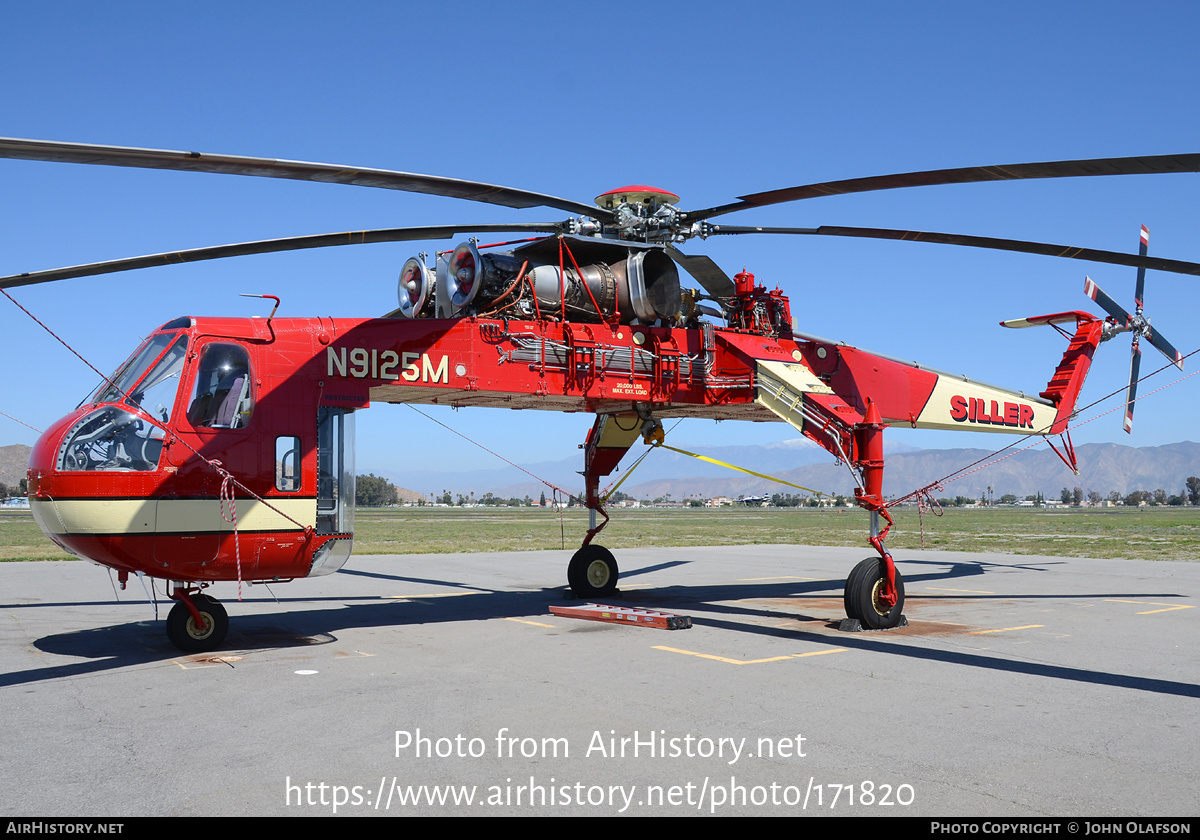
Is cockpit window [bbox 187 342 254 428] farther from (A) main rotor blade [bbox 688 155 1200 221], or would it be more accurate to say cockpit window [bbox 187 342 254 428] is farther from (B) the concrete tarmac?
(A) main rotor blade [bbox 688 155 1200 221]

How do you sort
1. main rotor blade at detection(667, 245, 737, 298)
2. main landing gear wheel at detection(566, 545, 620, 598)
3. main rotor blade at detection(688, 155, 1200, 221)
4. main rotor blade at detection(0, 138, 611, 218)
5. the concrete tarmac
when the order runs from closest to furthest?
the concrete tarmac
main rotor blade at detection(0, 138, 611, 218)
main rotor blade at detection(688, 155, 1200, 221)
main rotor blade at detection(667, 245, 737, 298)
main landing gear wheel at detection(566, 545, 620, 598)

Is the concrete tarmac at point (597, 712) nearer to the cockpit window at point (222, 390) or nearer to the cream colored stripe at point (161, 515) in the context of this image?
the cream colored stripe at point (161, 515)

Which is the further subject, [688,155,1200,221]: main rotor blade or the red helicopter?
the red helicopter

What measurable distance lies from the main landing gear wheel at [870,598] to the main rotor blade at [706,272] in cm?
496

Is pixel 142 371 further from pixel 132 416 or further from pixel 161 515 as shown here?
pixel 161 515

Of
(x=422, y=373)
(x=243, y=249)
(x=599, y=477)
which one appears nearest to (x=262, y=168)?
(x=243, y=249)

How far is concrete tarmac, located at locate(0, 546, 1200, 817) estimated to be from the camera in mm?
5445

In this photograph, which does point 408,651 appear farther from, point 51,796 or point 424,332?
point 51,796

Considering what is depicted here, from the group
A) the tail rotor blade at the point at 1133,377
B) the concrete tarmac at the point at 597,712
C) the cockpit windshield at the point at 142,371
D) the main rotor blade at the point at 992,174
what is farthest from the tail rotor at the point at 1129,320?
the cockpit windshield at the point at 142,371

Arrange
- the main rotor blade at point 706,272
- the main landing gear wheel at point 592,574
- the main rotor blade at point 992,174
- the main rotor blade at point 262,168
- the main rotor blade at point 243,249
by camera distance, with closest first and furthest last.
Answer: the main rotor blade at point 262,168 < the main rotor blade at point 992,174 < the main rotor blade at point 243,249 < the main rotor blade at point 706,272 < the main landing gear wheel at point 592,574

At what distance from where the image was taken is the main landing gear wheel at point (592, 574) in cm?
1603

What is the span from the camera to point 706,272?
14062 mm

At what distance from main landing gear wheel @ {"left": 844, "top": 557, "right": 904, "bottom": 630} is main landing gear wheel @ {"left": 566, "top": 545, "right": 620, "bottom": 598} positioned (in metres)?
5.19

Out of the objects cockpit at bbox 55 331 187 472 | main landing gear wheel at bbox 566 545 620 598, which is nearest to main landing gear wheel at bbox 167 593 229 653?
cockpit at bbox 55 331 187 472
